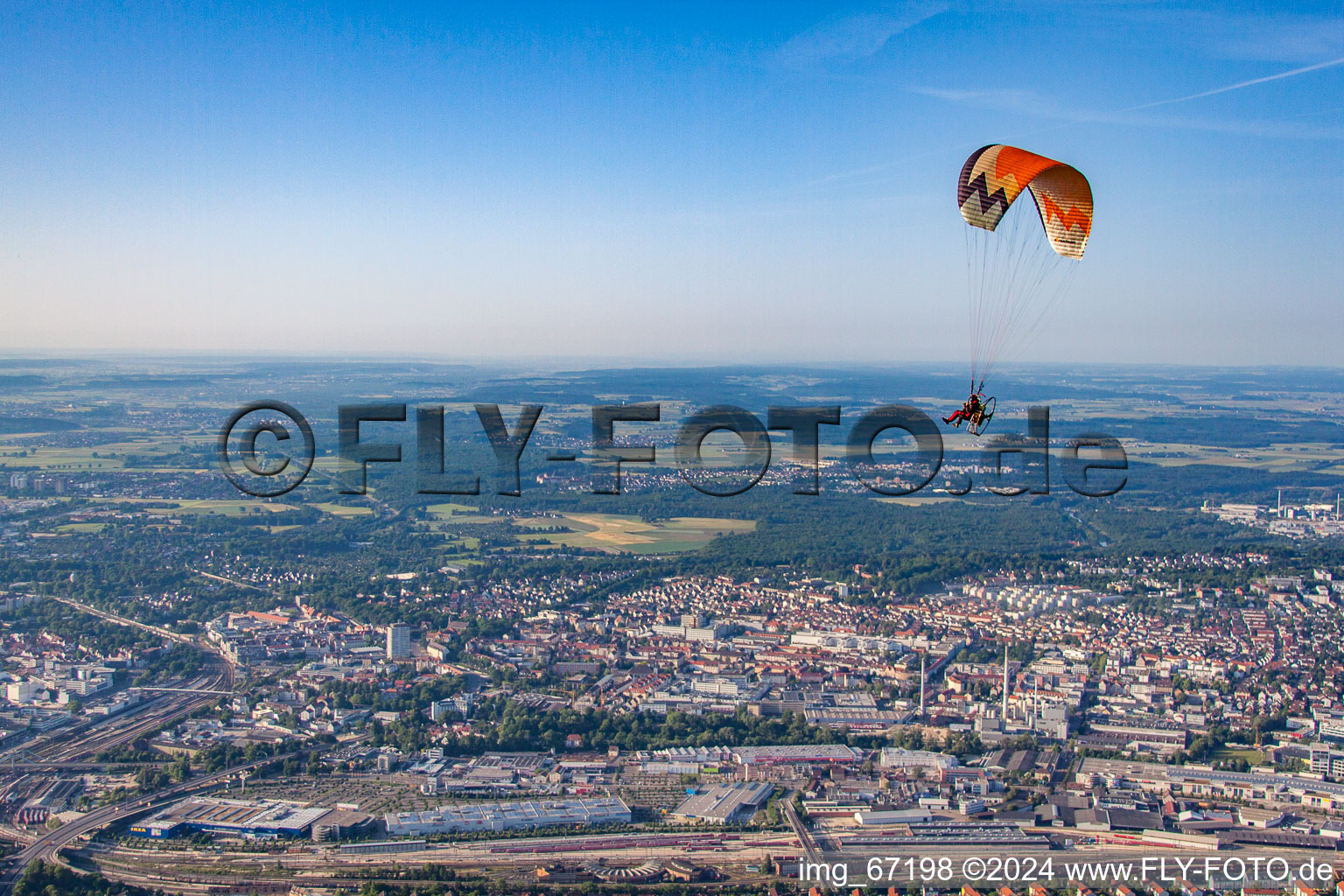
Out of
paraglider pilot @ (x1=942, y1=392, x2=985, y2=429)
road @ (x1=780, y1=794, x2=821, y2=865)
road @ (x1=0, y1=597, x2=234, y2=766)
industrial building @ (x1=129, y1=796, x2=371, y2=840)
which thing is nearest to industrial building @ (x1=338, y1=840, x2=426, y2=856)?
industrial building @ (x1=129, y1=796, x2=371, y2=840)

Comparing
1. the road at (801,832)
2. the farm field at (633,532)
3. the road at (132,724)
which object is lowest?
the road at (801,832)

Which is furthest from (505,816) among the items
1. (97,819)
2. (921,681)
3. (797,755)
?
(921,681)

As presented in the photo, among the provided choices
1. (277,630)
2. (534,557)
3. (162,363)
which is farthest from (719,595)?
(162,363)

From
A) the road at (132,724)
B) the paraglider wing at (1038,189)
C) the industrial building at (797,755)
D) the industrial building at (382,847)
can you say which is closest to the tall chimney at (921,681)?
the industrial building at (797,755)

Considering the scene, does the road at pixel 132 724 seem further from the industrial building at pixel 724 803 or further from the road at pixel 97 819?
the industrial building at pixel 724 803

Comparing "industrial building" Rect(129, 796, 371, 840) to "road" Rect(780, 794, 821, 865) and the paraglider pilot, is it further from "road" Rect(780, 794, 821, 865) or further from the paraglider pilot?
the paraglider pilot

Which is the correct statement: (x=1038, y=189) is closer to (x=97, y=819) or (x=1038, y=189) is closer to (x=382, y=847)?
(x=382, y=847)
